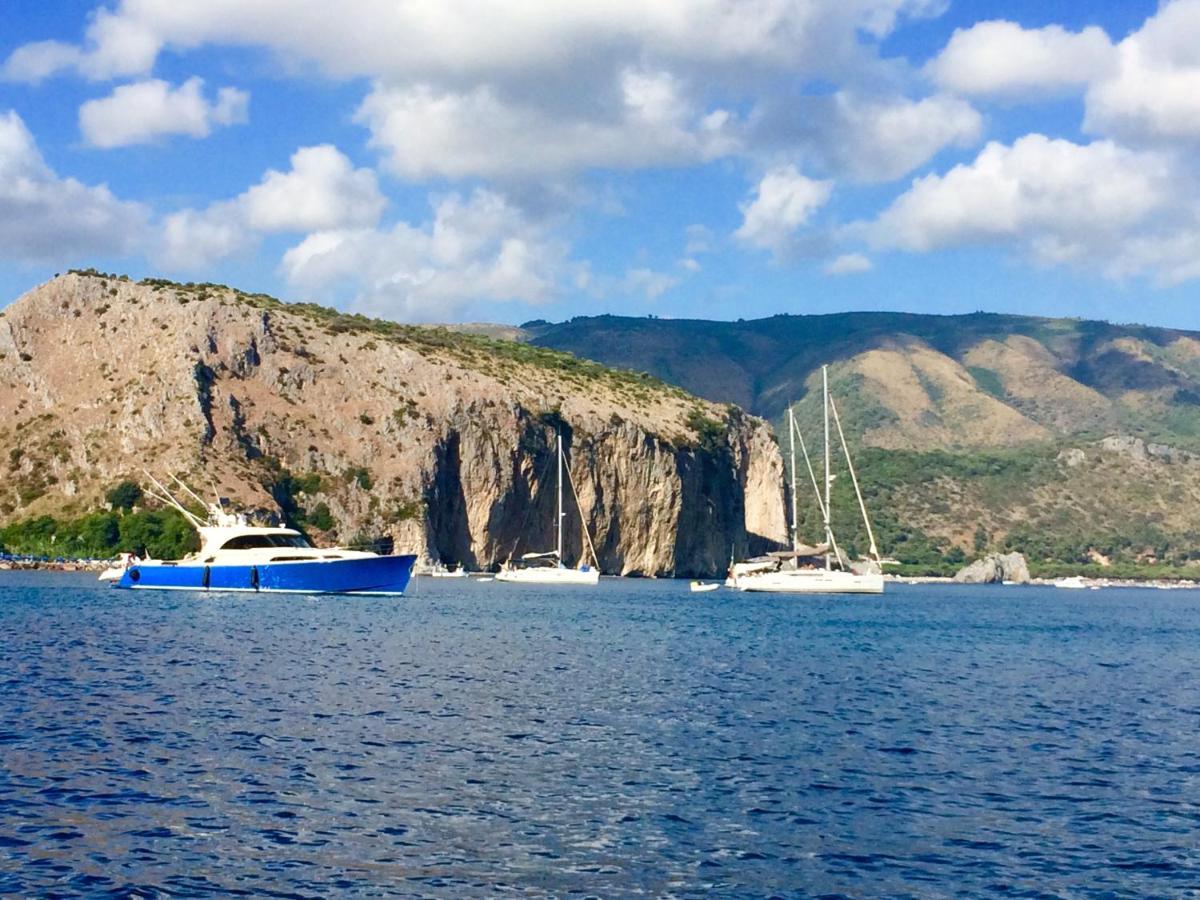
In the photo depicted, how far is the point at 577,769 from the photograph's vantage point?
86.6ft

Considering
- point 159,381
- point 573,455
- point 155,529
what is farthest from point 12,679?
point 573,455

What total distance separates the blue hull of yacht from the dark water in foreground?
32230 mm

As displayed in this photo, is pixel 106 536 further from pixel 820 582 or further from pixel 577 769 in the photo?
pixel 577 769

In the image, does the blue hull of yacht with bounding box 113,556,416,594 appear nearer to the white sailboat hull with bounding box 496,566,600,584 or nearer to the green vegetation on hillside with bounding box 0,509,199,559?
the green vegetation on hillside with bounding box 0,509,199,559

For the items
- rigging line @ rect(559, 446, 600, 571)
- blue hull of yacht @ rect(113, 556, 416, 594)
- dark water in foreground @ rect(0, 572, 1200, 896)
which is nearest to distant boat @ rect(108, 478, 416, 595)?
blue hull of yacht @ rect(113, 556, 416, 594)

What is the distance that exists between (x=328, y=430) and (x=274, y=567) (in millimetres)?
62721

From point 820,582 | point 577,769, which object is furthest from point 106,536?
point 577,769

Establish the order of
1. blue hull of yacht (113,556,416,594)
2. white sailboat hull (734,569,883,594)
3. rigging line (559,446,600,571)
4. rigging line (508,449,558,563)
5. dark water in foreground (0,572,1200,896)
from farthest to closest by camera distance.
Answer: rigging line (508,449,558,563) < rigging line (559,446,600,571) < white sailboat hull (734,569,883,594) < blue hull of yacht (113,556,416,594) < dark water in foreground (0,572,1200,896)

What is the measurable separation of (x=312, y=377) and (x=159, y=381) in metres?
16.4

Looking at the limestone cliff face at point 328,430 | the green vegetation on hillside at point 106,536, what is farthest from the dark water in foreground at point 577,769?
the limestone cliff face at point 328,430

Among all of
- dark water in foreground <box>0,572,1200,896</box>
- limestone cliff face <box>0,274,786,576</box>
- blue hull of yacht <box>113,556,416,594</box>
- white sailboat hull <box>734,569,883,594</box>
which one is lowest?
dark water in foreground <box>0,572,1200,896</box>

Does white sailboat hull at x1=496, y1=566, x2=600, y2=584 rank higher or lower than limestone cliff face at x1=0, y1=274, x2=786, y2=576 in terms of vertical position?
lower

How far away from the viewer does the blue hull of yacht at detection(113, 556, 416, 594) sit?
86.5 meters

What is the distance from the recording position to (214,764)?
85.3ft
